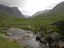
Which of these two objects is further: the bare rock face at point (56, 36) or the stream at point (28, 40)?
A: the stream at point (28, 40)

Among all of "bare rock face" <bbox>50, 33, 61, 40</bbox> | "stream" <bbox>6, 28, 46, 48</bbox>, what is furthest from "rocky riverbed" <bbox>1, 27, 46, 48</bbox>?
"bare rock face" <bbox>50, 33, 61, 40</bbox>

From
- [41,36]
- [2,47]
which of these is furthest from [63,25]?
[2,47]

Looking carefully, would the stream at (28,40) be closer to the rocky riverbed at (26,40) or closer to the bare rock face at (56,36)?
the rocky riverbed at (26,40)

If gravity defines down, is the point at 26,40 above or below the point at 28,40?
above

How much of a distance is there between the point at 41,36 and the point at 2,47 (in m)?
68.9

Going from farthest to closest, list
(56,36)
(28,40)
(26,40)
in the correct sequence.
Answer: (28,40), (26,40), (56,36)

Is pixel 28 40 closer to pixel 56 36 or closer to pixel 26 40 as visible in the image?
pixel 26 40

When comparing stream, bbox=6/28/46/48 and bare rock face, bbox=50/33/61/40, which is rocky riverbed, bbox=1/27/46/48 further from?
bare rock face, bbox=50/33/61/40

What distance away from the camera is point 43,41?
86188mm

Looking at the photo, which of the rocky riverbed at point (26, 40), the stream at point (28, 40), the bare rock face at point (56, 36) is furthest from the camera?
the stream at point (28, 40)

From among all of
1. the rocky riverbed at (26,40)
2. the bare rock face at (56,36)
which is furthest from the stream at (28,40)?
the bare rock face at (56,36)

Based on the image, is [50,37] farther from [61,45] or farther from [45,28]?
[45,28]

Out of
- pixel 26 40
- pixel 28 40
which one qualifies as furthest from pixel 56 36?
pixel 26 40

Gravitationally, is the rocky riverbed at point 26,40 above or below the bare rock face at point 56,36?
below
